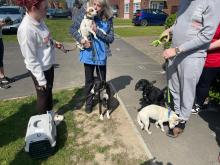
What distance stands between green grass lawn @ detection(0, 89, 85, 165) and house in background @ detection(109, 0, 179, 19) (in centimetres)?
2840

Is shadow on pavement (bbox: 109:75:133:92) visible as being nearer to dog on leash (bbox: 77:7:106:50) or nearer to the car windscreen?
dog on leash (bbox: 77:7:106:50)

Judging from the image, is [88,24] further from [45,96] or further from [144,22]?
[144,22]

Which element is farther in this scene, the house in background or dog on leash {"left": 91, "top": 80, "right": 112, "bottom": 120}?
the house in background

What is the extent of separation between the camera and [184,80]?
3.92 metres

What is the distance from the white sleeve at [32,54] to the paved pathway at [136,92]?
1.92 meters

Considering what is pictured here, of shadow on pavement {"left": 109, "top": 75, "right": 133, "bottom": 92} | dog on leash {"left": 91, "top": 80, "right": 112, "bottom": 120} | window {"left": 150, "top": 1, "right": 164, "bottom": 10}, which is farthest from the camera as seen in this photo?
window {"left": 150, "top": 1, "right": 164, "bottom": 10}

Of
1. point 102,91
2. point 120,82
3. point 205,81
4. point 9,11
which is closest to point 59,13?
point 9,11

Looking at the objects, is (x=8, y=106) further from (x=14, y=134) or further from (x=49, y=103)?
(x=49, y=103)

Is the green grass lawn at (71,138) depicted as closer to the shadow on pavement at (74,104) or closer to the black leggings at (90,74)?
the shadow on pavement at (74,104)

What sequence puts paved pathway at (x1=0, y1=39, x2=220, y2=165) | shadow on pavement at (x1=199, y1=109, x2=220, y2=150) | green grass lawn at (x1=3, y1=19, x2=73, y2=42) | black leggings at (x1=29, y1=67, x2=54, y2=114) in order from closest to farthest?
1. paved pathway at (x1=0, y1=39, x2=220, y2=165)
2. black leggings at (x1=29, y1=67, x2=54, y2=114)
3. shadow on pavement at (x1=199, y1=109, x2=220, y2=150)
4. green grass lawn at (x1=3, y1=19, x2=73, y2=42)

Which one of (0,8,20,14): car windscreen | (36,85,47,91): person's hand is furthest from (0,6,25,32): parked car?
(36,85,47,91): person's hand

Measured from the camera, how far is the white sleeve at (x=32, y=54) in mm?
3473

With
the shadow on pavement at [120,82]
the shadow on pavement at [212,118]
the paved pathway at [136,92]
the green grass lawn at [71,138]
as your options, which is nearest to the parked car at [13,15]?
the paved pathway at [136,92]

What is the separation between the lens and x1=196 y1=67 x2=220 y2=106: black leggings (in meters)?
4.44
